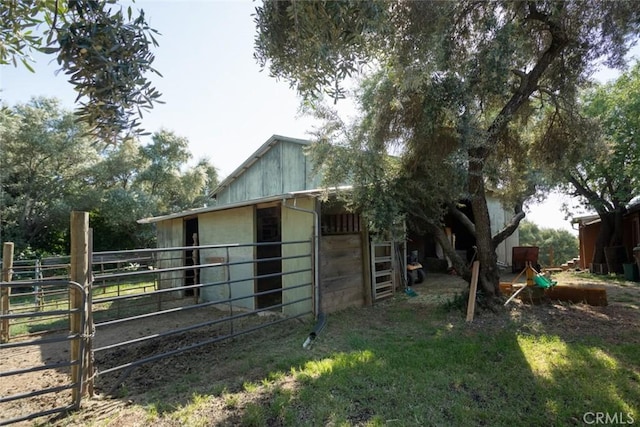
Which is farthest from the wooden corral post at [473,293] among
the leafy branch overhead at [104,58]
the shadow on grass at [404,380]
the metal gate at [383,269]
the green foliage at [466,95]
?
the leafy branch overhead at [104,58]

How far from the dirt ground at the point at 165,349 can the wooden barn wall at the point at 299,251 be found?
568 millimetres

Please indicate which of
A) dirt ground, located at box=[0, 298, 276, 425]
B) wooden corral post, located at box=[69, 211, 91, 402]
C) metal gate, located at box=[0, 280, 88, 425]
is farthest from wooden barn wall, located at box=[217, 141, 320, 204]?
wooden corral post, located at box=[69, 211, 91, 402]

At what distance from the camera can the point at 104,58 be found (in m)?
1.67

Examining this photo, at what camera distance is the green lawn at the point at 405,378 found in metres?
2.65

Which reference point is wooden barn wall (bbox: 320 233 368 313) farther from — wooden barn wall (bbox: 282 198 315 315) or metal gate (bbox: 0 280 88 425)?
metal gate (bbox: 0 280 88 425)

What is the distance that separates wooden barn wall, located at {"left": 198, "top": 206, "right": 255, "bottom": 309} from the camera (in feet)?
23.2

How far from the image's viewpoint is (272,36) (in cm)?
267

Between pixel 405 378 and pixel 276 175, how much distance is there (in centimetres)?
1071

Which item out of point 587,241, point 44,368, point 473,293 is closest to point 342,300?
point 473,293

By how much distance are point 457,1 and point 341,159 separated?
267 centimetres

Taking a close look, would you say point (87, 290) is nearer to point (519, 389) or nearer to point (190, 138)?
point (519, 389)

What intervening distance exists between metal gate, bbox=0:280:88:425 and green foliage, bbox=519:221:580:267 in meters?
27.3

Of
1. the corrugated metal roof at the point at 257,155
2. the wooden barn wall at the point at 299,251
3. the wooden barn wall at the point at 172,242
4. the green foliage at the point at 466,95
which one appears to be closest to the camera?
the green foliage at the point at 466,95

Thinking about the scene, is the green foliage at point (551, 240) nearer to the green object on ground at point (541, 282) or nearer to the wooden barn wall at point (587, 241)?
the wooden barn wall at point (587, 241)
